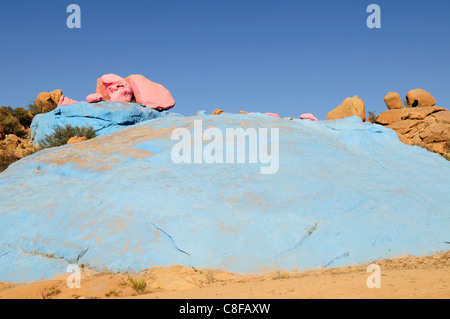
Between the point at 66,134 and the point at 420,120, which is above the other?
the point at 420,120

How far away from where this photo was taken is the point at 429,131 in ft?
73.9

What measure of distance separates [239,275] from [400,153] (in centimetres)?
595

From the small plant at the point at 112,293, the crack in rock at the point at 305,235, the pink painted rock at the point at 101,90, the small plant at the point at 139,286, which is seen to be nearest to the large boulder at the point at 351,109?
the pink painted rock at the point at 101,90

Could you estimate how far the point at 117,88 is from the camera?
82.1ft

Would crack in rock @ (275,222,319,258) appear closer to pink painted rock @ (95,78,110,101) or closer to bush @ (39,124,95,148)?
bush @ (39,124,95,148)

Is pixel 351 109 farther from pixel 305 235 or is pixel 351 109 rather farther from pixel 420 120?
pixel 305 235

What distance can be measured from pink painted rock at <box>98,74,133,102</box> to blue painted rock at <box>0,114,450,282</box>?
18063 millimetres

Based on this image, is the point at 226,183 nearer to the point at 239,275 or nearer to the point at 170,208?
the point at 170,208

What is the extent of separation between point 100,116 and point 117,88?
5.53m

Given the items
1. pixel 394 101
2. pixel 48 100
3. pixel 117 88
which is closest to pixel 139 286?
pixel 117 88

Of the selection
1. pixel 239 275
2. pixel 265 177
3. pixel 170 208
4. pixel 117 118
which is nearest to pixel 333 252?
pixel 239 275

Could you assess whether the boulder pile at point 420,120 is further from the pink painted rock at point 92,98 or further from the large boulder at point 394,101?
the pink painted rock at point 92,98

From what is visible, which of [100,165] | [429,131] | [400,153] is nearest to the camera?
[100,165]

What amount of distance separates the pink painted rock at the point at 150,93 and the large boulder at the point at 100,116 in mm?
3421
